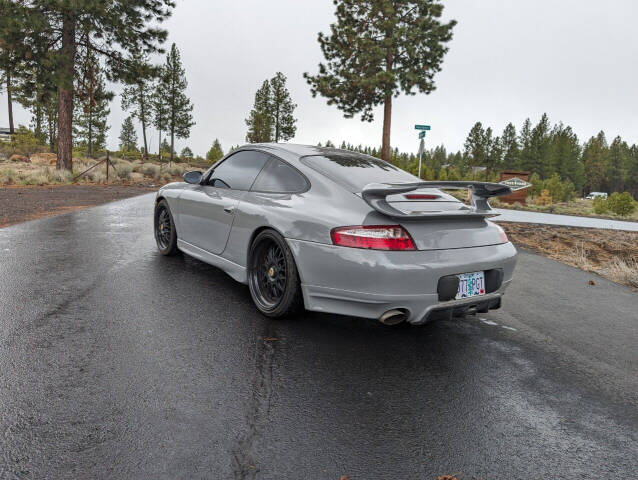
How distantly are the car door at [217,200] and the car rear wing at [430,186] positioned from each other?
1.50 m

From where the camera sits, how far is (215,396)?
258 cm

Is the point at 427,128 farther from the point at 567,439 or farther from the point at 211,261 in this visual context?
the point at 567,439

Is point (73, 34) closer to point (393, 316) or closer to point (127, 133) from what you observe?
point (393, 316)

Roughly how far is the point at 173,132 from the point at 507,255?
68910 millimetres

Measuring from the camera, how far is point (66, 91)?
2178cm

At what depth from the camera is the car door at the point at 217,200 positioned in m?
4.47

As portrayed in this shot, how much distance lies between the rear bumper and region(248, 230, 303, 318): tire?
0.19 m

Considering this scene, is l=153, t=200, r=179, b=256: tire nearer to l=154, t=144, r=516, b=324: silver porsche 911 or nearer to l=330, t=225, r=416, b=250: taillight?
l=154, t=144, r=516, b=324: silver porsche 911

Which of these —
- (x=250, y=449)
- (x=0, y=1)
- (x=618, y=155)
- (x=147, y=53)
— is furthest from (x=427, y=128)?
(x=618, y=155)

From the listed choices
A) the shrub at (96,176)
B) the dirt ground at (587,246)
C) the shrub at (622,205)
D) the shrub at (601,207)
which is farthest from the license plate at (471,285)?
the shrub at (622,205)

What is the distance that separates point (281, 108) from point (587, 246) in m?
62.6

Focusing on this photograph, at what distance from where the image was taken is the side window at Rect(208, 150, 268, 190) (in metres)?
4.45

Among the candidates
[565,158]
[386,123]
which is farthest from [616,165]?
[386,123]

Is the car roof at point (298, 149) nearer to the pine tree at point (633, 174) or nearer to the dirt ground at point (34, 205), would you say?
the dirt ground at point (34, 205)
